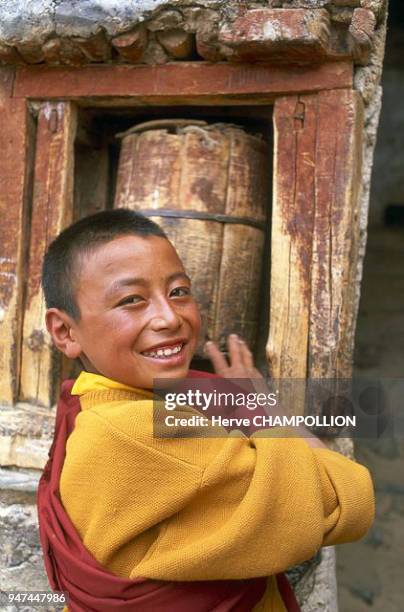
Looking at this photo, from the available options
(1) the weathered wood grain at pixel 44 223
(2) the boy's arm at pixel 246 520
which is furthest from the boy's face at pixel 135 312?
(1) the weathered wood grain at pixel 44 223

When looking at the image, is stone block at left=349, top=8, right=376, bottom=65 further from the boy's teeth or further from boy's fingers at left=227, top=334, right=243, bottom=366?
the boy's teeth

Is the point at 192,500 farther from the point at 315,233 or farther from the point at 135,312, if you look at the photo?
the point at 315,233

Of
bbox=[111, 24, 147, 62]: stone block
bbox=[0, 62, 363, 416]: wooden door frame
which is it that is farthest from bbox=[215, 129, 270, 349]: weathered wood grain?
bbox=[111, 24, 147, 62]: stone block

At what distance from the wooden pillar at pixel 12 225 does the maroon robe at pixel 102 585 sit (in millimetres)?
695

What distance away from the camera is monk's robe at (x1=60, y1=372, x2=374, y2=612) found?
3.86 feet

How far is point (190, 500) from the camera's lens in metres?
1.18

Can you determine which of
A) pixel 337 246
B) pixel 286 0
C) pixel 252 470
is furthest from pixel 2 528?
pixel 286 0

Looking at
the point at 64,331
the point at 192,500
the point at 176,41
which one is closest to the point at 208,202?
the point at 176,41

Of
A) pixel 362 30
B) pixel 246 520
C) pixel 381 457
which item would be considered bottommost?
pixel 381 457

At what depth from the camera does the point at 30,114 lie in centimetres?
207

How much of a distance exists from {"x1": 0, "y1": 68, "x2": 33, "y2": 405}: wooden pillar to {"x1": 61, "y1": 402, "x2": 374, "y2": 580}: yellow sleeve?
0.87 meters

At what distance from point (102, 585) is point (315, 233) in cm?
104

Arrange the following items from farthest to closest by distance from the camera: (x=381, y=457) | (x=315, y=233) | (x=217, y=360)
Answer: (x=381, y=457) → (x=315, y=233) → (x=217, y=360)

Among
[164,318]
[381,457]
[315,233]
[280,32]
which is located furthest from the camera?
[381,457]
